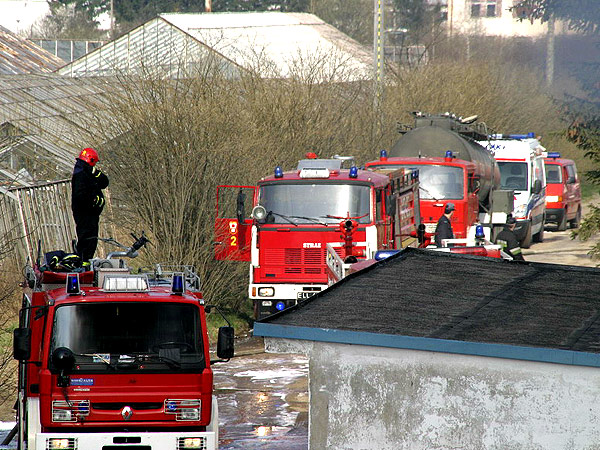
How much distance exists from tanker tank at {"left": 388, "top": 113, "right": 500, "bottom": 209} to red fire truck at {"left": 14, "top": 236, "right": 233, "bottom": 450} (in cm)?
1435

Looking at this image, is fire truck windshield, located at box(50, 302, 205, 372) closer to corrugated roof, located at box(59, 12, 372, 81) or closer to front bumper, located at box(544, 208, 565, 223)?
front bumper, located at box(544, 208, 565, 223)

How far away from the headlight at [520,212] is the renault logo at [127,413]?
19273 mm

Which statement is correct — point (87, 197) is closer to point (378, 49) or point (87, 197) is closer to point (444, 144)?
point (444, 144)

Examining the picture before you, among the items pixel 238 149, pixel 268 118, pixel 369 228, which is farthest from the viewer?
pixel 268 118

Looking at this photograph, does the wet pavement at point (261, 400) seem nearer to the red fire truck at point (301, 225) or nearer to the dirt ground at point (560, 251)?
the red fire truck at point (301, 225)

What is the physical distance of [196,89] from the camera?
19359 millimetres

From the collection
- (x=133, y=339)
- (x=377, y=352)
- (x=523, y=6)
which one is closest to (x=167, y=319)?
(x=133, y=339)

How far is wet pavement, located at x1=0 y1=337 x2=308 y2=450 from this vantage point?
11867 millimetres

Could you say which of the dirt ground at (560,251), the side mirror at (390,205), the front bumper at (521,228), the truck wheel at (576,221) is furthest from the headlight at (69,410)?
the truck wheel at (576,221)

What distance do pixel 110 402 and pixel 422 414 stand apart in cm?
316

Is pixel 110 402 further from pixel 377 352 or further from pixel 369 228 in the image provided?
pixel 369 228

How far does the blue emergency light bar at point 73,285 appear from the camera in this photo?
9414 millimetres

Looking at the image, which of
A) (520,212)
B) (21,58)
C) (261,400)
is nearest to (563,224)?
(520,212)

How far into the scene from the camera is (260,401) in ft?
45.3
